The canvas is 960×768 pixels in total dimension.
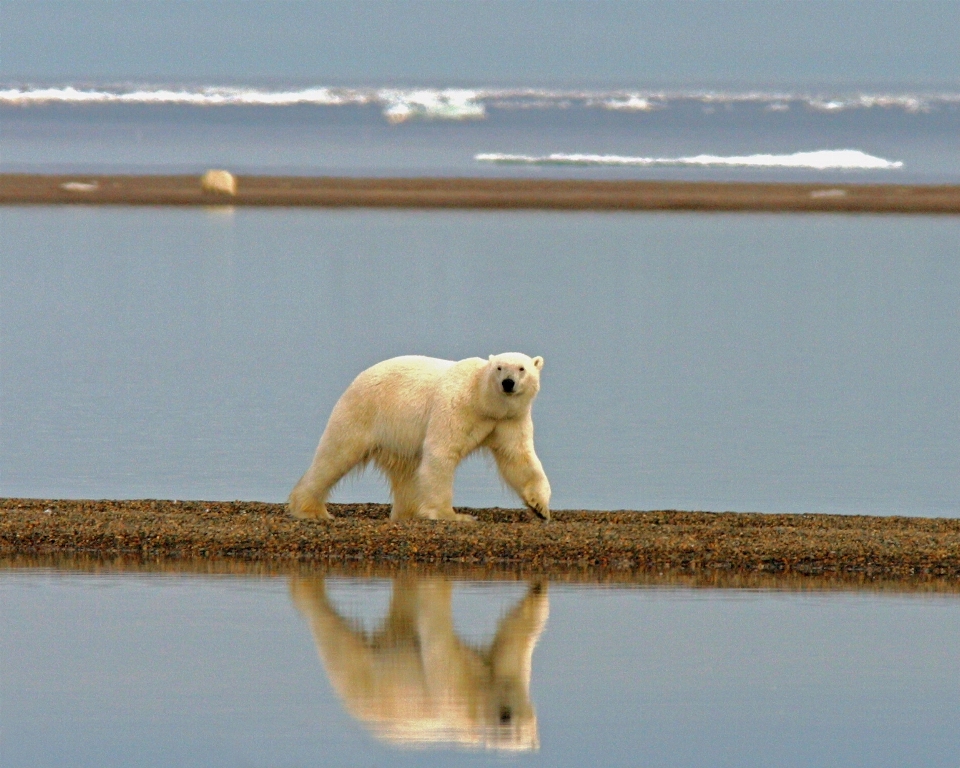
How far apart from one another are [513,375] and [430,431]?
72 centimetres

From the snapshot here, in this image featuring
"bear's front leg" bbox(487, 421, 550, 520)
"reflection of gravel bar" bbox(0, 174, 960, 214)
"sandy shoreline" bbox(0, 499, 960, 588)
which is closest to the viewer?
"sandy shoreline" bbox(0, 499, 960, 588)

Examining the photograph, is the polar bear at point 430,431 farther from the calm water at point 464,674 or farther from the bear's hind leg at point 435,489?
the calm water at point 464,674

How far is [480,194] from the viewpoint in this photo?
→ 56.2 meters

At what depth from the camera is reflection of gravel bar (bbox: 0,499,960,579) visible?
11.2 metres

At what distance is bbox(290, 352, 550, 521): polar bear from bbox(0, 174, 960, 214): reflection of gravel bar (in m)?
40.7

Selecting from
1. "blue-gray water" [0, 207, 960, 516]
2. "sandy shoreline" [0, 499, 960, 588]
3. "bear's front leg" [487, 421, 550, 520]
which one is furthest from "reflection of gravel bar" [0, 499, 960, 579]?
"blue-gray water" [0, 207, 960, 516]

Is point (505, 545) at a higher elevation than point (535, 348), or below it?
higher

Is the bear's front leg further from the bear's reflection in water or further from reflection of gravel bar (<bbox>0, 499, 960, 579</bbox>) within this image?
the bear's reflection in water

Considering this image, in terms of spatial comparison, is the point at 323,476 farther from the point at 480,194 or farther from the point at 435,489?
the point at 480,194

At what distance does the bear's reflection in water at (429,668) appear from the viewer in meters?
7.77

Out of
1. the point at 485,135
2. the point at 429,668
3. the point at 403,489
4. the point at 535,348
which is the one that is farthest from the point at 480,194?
the point at 485,135

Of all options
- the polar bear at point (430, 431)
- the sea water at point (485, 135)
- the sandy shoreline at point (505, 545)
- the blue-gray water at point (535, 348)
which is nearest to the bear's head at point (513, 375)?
the polar bear at point (430, 431)

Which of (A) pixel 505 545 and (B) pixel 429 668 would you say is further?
(A) pixel 505 545

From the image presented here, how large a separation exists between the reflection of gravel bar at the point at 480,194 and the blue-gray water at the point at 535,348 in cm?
595
